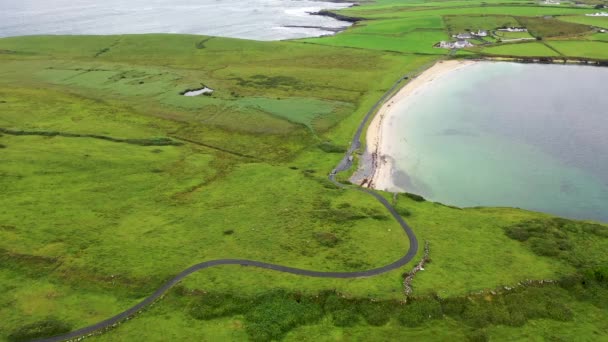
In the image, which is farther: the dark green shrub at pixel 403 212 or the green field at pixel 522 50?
the green field at pixel 522 50

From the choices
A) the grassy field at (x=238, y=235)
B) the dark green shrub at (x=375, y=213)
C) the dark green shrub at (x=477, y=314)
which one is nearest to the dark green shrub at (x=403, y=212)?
the grassy field at (x=238, y=235)

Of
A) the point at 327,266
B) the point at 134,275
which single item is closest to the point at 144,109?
the point at 134,275

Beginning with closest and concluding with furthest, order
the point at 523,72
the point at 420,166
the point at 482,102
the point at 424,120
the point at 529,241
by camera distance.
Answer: the point at 529,241
the point at 420,166
the point at 424,120
the point at 482,102
the point at 523,72

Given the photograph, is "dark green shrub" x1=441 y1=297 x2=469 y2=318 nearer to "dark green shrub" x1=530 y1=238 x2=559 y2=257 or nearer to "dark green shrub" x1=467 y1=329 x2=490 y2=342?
"dark green shrub" x1=467 y1=329 x2=490 y2=342

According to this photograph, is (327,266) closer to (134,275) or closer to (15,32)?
(134,275)

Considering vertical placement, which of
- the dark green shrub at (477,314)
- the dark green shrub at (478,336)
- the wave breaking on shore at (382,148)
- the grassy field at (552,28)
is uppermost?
the grassy field at (552,28)

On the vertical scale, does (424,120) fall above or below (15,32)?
below

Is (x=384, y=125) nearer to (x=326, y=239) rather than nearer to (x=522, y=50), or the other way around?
(x=326, y=239)

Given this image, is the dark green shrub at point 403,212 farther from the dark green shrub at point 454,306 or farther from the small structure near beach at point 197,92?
the small structure near beach at point 197,92
